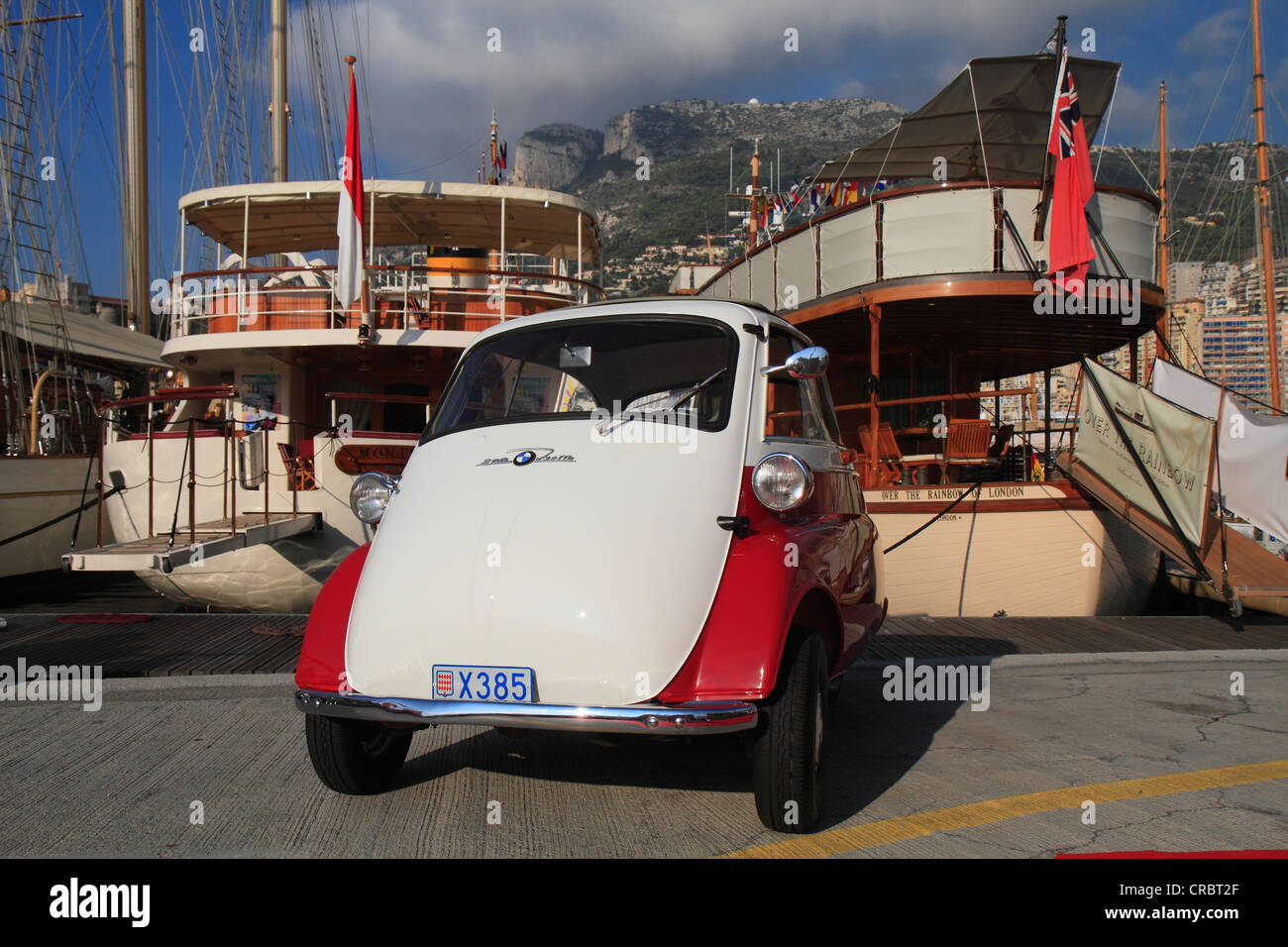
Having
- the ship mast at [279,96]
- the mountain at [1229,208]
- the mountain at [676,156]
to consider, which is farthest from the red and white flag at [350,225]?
the mountain at [676,156]

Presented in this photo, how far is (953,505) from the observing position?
379 inches

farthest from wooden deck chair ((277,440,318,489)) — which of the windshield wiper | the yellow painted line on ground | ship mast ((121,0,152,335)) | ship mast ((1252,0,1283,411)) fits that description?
ship mast ((1252,0,1283,411))

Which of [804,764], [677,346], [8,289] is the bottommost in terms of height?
[804,764]

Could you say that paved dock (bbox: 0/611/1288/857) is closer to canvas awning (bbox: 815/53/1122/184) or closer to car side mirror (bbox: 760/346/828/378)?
car side mirror (bbox: 760/346/828/378)

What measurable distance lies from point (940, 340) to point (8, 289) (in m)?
16.8

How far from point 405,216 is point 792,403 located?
37.8ft

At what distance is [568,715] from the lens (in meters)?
2.89

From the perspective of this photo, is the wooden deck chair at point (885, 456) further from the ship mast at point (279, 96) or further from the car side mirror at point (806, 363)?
the ship mast at point (279, 96)

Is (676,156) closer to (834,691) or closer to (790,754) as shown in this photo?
(834,691)

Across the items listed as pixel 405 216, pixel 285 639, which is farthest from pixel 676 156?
pixel 285 639

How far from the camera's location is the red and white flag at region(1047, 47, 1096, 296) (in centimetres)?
1026

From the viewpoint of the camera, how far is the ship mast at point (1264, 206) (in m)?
25.0

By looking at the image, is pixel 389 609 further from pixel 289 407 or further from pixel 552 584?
pixel 289 407
